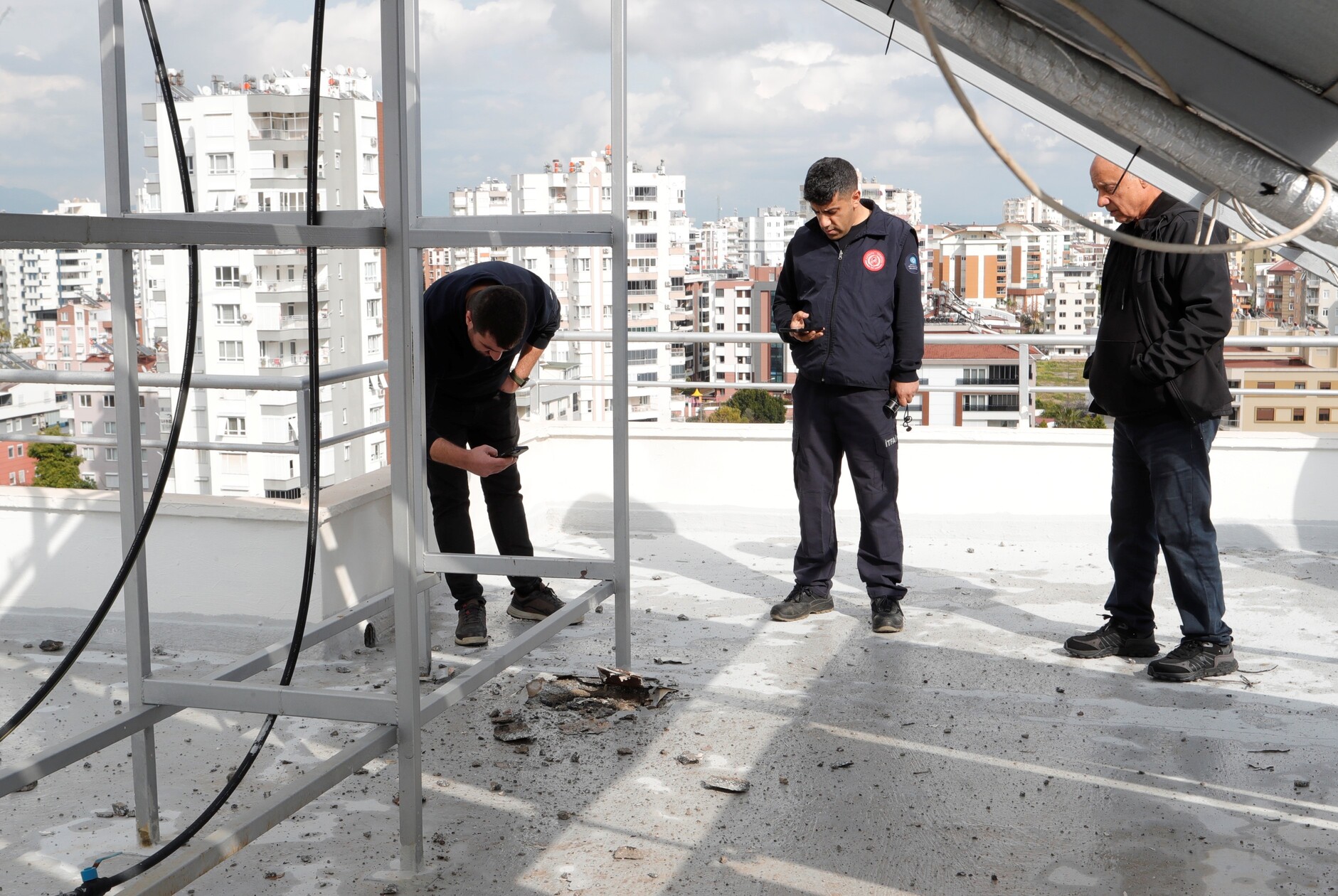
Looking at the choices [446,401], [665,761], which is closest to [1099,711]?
[665,761]

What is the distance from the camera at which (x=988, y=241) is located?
58.3 meters

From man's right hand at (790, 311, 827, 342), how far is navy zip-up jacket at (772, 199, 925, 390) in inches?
0.7

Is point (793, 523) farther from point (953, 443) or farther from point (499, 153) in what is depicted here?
point (499, 153)

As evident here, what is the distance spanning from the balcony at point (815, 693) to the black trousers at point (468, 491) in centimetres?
25

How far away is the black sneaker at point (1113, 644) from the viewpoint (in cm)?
367

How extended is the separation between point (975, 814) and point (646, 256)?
191 feet

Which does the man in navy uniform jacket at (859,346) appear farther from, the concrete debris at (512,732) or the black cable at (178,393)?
the black cable at (178,393)

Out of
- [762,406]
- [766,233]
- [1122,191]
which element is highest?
[766,233]

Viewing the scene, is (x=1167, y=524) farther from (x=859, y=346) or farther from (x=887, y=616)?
(x=859, y=346)

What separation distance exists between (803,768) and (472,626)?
1.47 metres

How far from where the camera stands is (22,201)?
1.90 m

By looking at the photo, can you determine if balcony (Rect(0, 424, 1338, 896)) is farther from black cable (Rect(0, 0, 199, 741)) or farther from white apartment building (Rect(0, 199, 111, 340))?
white apartment building (Rect(0, 199, 111, 340))

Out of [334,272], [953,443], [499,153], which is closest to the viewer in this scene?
[499,153]

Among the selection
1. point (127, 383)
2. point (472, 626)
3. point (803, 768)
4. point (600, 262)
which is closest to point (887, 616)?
point (803, 768)
